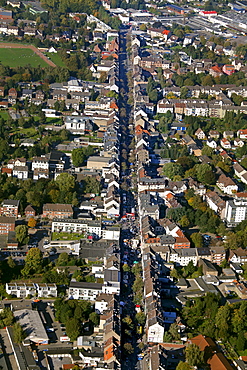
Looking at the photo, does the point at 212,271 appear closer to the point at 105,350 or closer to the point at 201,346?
the point at 201,346

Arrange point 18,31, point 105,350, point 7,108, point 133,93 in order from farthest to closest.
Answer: point 18,31 → point 133,93 → point 7,108 → point 105,350

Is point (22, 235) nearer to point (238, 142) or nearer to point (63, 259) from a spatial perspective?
point (63, 259)

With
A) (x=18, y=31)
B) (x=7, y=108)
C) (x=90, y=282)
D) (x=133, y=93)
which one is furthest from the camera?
(x=18, y=31)

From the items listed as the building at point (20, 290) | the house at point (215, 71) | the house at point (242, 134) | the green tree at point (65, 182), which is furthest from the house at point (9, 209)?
the house at point (215, 71)

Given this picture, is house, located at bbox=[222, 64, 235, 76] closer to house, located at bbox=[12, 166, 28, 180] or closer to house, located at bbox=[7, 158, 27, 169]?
house, located at bbox=[7, 158, 27, 169]

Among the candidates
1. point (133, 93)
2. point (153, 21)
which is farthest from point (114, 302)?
point (153, 21)

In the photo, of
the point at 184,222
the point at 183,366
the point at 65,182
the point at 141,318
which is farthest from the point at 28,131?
the point at 183,366

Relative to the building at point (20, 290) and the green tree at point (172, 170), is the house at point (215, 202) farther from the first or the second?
the building at point (20, 290)
